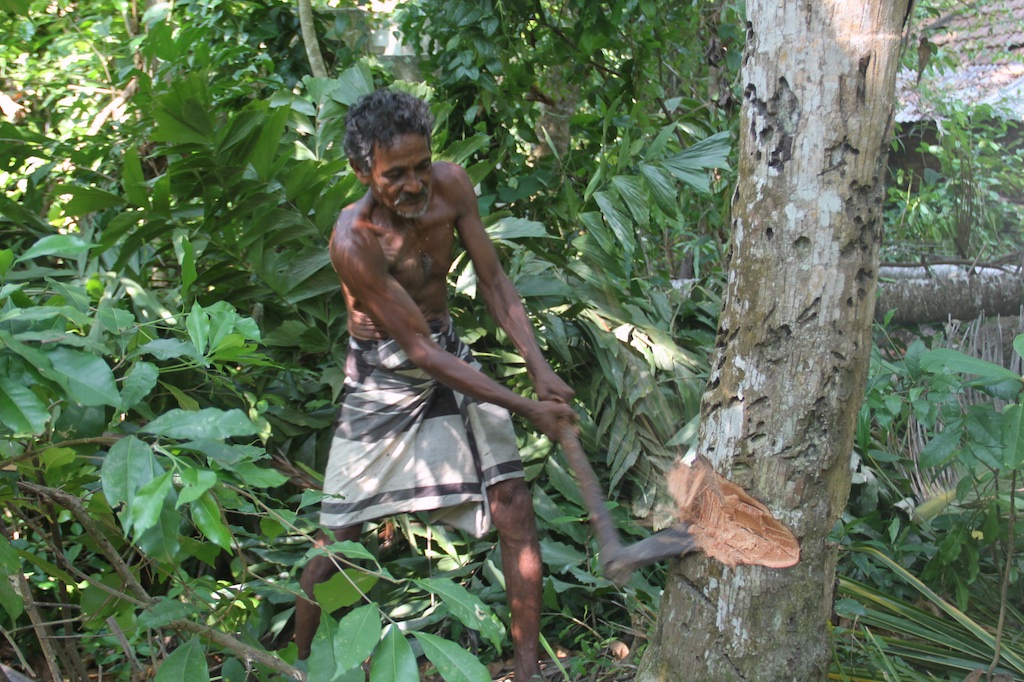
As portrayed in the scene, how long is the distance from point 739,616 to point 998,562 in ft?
3.60

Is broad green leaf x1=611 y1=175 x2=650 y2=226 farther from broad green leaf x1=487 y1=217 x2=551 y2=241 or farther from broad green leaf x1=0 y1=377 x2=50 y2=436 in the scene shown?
broad green leaf x1=0 y1=377 x2=50 y2=436

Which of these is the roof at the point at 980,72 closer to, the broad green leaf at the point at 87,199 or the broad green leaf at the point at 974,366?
the broad green leaf at the point at 974,366

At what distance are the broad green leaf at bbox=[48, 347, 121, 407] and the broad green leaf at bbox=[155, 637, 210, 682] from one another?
55 centimetres

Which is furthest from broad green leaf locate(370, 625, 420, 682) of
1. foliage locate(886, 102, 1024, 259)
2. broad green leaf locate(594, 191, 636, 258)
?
foliage locate(886, 102, 1024, 259)

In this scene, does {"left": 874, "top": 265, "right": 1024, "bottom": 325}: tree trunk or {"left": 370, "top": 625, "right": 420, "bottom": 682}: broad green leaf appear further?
{"left": 874, "top": 265, "right": 1024, "bottom": 325}: tree trunk

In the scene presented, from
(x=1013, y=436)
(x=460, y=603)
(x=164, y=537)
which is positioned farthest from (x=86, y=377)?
(x=1013, y=436)

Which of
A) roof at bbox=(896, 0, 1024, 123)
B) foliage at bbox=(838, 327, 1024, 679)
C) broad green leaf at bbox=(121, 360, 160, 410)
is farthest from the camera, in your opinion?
roof at bbox=(896, 0, 1024, 123)

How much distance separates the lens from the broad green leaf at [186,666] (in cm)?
164

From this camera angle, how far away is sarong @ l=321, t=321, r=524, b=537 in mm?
2859

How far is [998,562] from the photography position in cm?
264

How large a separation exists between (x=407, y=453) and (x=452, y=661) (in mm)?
1443

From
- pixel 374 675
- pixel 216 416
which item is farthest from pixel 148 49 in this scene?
pixel 374 675

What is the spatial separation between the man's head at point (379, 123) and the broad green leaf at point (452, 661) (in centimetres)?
155

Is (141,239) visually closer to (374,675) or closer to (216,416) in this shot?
(216,416)
